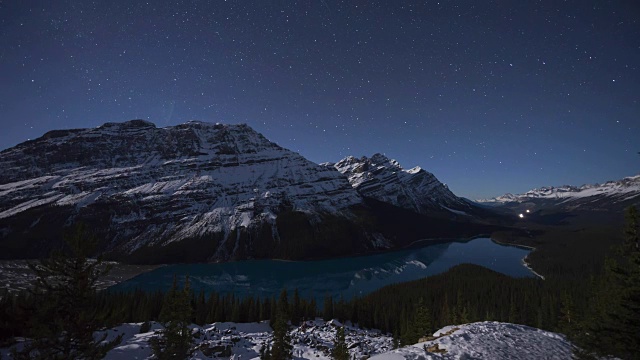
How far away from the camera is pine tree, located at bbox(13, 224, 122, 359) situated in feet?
53.3

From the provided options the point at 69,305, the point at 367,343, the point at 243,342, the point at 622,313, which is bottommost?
the point at 367,343

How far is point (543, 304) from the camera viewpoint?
336ft

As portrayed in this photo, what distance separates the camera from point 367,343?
64938 millimetres

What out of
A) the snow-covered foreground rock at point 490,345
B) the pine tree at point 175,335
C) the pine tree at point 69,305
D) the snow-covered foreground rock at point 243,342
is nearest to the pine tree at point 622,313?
the snow-covered foreground rock at point 490,345

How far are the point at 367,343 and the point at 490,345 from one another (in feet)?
171

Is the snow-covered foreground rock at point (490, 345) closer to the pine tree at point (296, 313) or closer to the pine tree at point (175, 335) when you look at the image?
the pine tree at point (175, 335)

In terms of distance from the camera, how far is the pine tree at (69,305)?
53.3 feet

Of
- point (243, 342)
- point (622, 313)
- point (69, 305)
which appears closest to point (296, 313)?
point (243, 342)

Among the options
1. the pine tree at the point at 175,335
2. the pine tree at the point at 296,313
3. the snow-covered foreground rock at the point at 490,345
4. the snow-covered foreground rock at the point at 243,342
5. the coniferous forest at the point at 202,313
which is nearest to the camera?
the snow-covered foreground rock at the point at 490,345

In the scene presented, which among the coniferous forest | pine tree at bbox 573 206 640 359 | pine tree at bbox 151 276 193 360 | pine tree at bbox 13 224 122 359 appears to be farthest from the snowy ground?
pine tree at bbox 13 224 122 359

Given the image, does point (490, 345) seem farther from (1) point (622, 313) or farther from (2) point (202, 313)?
(2) point (202, 313)

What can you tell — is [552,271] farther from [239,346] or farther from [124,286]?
[124,286]

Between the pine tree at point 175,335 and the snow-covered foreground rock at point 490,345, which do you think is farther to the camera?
the pine tree at point 175,335

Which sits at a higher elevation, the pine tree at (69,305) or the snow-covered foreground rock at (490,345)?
the pine tree at (69,305)
